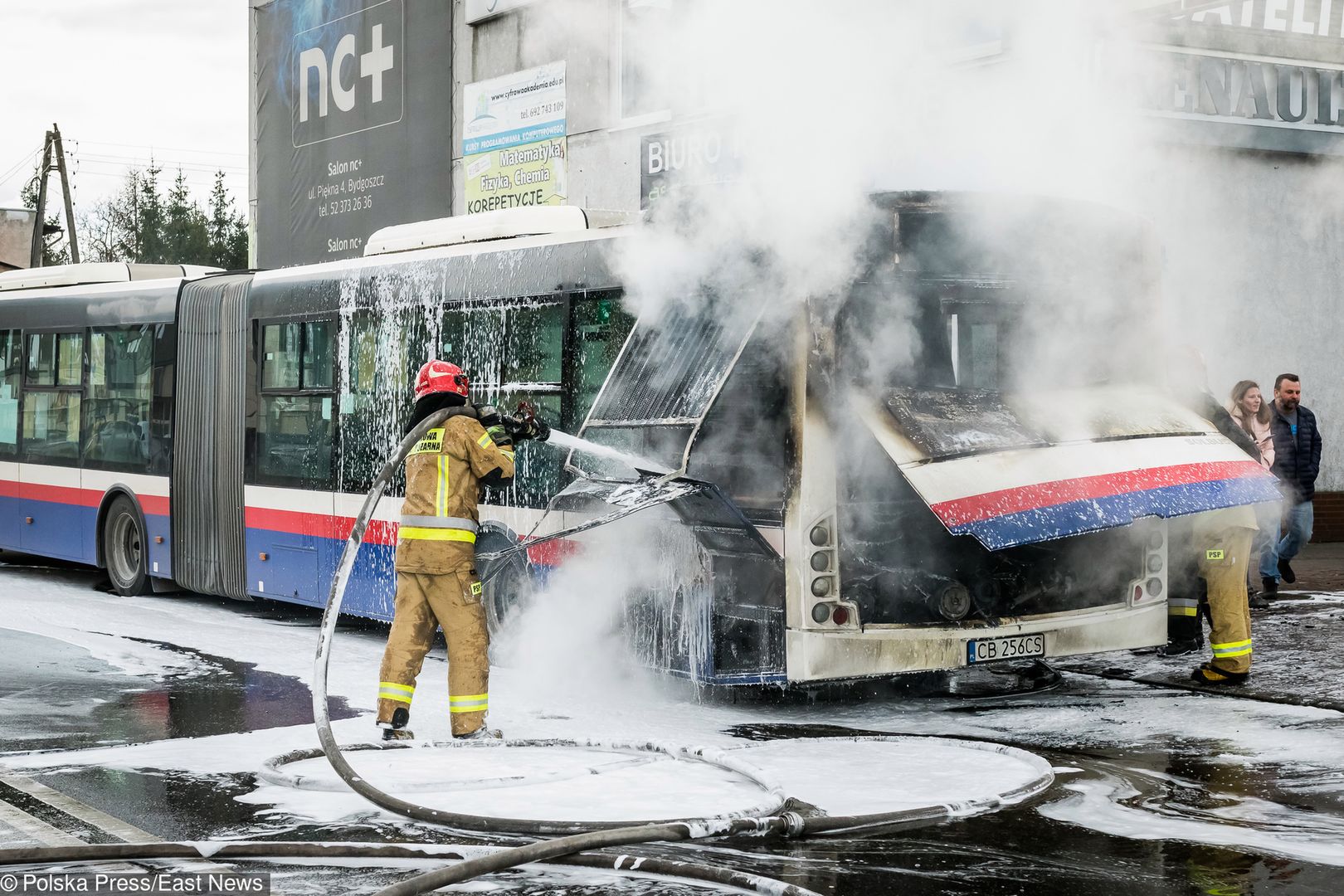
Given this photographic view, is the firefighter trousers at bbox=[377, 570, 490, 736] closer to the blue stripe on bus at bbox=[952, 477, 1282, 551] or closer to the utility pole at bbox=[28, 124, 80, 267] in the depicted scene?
the blue stripe on bus at bbox=[952, 477, 1282, 551]

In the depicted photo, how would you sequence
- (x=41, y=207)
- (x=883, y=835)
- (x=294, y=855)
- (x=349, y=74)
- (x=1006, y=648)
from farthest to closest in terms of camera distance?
(x=41, y=207) < (x=349, y=74) < (x=1006, y=648) < (x=883, y=835) < (x=294, y=855)

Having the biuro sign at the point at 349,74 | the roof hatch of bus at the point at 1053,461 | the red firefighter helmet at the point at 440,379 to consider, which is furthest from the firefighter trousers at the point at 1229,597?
the biuro sign at the point at 349,74

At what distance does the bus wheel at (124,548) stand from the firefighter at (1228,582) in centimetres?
905

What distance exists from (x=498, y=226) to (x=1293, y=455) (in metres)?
6.64

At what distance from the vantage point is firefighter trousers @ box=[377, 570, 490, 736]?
761 centimetres

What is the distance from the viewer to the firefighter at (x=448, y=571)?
25.0 feet

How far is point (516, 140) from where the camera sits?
77.6ft

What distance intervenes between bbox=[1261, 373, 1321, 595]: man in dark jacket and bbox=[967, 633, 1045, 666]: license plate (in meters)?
5.16

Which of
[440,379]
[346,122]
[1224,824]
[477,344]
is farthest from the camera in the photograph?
[346,122]

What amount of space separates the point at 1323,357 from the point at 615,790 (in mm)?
13381

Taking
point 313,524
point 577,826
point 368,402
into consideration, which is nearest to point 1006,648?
point 577,826

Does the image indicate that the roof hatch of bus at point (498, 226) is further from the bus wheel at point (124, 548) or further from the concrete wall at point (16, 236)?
the concrete wall at point (16, 236)

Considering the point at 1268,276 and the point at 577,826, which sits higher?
the point at 1268,276

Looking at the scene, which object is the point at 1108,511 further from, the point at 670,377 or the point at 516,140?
the point at 516,140
